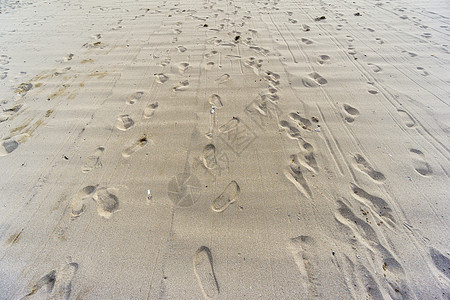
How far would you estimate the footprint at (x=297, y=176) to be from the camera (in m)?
2.14

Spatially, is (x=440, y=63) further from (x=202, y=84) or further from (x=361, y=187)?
(x=202, y=84)

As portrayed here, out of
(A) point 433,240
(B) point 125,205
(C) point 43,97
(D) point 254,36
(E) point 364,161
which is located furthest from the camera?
(D) point 254,36

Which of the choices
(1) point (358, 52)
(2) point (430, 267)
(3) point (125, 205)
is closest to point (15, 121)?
(3) point (125, 205)

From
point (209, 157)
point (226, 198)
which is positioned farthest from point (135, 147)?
point (226, 198)

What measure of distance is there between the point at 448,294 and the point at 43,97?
5.18 m

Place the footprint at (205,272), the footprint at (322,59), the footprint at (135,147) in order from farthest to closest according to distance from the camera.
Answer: the footprint at (322,59) < the footprint at (135,147) < the footprint at (205,272)

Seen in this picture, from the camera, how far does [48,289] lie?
5.34ft

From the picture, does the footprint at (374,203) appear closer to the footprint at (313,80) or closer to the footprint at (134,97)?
the footprint at (313,80)

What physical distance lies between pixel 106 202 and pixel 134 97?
5.93 feet

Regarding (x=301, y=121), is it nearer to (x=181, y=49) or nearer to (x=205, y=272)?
(x=205, y=272)

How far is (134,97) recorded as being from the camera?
3.31m

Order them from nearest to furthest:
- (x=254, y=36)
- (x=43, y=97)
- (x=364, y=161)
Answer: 1. (x=364, y=161)
2. (x=43, y=97)
3. (x=254, y=36)

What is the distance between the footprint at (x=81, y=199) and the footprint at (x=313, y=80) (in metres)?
3.30

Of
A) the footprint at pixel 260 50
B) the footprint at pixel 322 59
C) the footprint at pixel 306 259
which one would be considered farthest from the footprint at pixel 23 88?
the footprint at pixel 322 59
